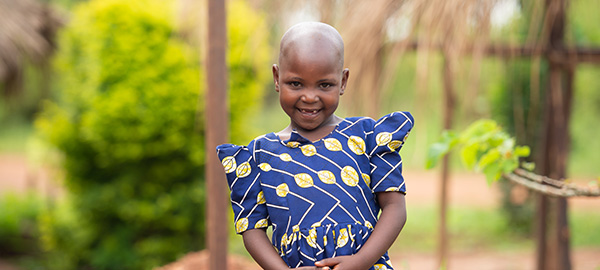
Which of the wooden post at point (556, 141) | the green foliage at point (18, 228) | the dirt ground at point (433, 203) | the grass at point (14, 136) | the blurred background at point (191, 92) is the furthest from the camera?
the grass at point (14, 136)

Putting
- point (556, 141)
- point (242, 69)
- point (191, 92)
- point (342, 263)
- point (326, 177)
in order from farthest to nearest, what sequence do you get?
point (242, 69) < point (191, 92) < point (556, 141) < point (326, 177) < point (342, 263)

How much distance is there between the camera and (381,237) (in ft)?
4.73

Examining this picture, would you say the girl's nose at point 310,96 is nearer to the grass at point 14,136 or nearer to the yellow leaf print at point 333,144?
the yellow leaf print at point 333,144

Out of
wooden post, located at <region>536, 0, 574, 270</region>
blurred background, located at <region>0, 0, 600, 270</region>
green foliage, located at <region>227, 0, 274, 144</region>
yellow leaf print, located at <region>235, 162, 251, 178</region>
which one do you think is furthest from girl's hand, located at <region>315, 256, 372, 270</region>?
green foliage, located at <region>227, 0, 274, 144</region>

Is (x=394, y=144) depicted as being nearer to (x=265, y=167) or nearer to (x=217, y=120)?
(x=265, y=167)

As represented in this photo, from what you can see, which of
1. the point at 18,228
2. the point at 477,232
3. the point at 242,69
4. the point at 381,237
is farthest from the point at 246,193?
the point at 477,232

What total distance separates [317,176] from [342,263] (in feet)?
0.80

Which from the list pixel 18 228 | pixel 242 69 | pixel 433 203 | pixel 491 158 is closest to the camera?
pixel 491 158

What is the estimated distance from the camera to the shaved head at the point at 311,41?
1.44 m

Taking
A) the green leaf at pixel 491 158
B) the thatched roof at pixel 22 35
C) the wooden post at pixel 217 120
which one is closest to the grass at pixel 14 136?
the thatched roof at pixel 22 35

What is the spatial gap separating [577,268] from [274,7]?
14.0 feet

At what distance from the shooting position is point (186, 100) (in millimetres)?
4941

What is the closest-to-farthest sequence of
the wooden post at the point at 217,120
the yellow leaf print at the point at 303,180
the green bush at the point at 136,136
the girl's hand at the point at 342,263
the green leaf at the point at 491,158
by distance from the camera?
the girl's hand at the point at 342,263 < the yellow leaf print at the point at 303,180 < the green leaf at the point at 491,158 < the wooden post at the point at 217,120 < the green bush at the point at 136,136

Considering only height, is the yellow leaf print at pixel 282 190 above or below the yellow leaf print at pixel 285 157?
below
